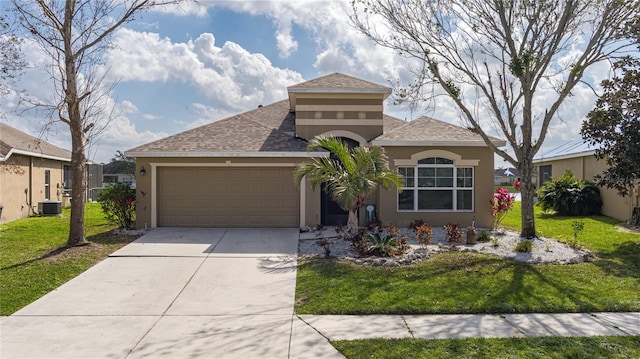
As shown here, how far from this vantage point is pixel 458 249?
10.3m

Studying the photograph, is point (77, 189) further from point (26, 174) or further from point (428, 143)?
point (428, 143)

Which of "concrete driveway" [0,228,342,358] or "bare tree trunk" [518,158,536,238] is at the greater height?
"bare tree trunk" [518,158,536,238]

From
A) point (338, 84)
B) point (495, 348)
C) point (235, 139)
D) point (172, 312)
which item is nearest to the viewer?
point (495, 348)

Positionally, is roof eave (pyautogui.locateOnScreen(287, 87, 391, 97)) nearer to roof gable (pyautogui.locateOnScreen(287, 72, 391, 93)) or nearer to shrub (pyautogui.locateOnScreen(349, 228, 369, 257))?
roof gable (pyautogui.locateOnScreen(287, 72, 391, 93))

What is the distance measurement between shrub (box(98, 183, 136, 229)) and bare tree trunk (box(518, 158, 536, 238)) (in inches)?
470

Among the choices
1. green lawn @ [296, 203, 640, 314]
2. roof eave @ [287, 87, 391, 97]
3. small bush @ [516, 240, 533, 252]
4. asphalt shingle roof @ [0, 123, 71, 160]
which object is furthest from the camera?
asphalt shingle roof @ [0, 123, 71, 160]

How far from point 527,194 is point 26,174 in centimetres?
1975

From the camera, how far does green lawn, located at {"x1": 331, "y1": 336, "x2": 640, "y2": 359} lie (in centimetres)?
479

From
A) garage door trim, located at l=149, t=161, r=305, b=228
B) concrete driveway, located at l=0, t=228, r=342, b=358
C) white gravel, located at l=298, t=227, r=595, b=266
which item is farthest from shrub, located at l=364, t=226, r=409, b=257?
garage door trim, located at l=149, t=161, r=305, b=228

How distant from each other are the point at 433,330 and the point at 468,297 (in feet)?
5.24

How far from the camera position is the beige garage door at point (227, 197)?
1360cm

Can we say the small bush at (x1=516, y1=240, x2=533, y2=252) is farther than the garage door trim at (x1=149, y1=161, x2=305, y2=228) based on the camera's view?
No

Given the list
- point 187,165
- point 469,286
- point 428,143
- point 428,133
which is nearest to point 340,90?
point 428,133

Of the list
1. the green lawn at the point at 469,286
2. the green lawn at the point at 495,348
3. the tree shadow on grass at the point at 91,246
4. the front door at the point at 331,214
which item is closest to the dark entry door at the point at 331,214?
the front door at the point at 331,214
